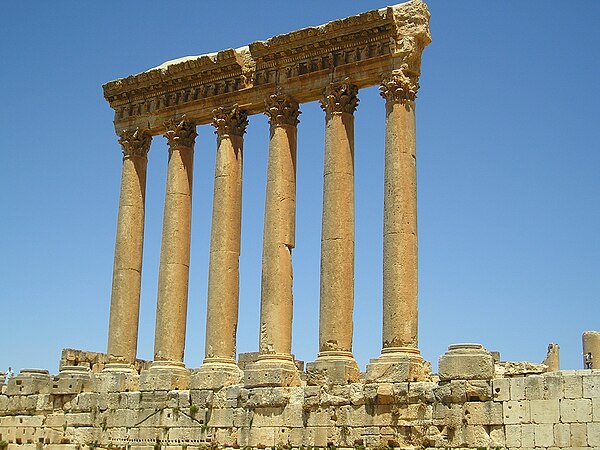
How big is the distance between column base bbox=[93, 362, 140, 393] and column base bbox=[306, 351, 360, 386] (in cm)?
687

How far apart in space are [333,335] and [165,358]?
6447 mm

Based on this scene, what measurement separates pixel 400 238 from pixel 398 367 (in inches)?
146

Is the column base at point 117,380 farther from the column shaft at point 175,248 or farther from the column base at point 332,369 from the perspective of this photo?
the column base at point 332,369

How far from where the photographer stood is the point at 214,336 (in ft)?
98.9

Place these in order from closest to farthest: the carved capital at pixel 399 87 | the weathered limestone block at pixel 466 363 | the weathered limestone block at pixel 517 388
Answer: the weathered limestone block at pixel 517 388
the weathered limestone block at pixel 466 363
the carved capital at pixel 399 87

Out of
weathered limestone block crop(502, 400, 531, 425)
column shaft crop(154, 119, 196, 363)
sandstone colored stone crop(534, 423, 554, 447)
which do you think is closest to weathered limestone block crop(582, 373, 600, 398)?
sandstone colored stone crop(534, 423, 554, 447)

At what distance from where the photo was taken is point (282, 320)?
1145 inches

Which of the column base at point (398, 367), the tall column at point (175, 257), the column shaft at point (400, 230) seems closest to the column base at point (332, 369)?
the column base at point (398, 367)

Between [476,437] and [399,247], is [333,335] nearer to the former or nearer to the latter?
[399,247]

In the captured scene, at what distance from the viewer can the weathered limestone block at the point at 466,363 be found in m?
25.0

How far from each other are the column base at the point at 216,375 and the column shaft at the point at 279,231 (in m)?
1.51

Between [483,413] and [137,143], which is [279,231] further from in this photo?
[483,413]

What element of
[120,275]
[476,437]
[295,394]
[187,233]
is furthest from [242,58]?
[476,437]

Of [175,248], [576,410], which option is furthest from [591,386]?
[175,248]
